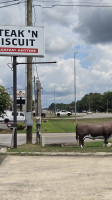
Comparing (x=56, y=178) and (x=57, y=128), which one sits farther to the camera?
(x=57, y=128)

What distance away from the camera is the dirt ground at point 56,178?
5746 mm

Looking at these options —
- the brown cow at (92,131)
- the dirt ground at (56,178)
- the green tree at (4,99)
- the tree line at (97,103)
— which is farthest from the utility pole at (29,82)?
the tree line at (97,103)

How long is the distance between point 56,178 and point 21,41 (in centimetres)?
824

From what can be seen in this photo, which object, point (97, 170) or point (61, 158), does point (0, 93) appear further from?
point (97, 170)

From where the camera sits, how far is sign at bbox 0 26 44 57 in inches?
539

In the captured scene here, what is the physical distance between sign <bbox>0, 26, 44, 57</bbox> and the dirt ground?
17.9 feet

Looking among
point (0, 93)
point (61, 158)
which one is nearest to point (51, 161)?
point (61, 158)

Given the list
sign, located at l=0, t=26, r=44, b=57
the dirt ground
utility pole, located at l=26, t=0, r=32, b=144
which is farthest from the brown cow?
sign, located at l=0, t=26, r=44, b=57

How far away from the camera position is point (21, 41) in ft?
45.5

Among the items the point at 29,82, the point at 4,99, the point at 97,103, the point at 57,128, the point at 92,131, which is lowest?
the point at 57,128

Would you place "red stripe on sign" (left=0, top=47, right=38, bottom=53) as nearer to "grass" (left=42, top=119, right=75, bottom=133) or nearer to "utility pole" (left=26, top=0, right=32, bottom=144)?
"utility pole" (left=26, top=0, right=32, bottom=144)

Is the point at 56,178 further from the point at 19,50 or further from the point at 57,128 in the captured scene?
the point at 57,128

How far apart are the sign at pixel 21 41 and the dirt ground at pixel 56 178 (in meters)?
5.47

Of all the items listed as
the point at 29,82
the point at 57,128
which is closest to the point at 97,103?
the point at 57,128
